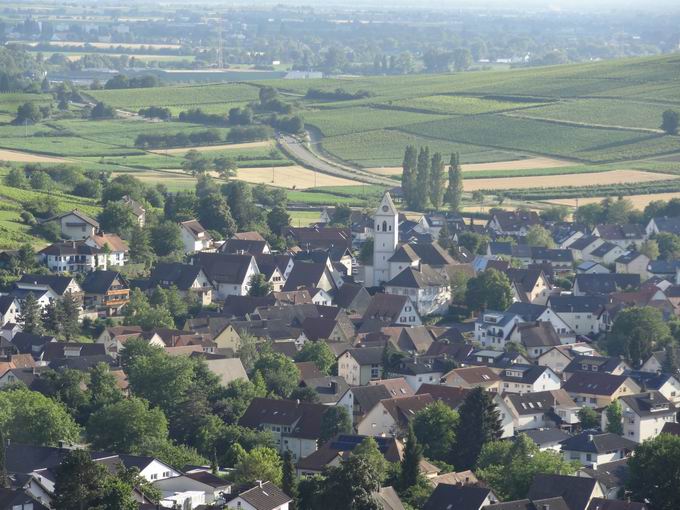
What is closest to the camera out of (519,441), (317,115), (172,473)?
(172,473)

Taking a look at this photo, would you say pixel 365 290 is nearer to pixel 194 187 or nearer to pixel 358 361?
pixel 358 361

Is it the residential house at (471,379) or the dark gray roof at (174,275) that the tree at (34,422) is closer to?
the residential house at (471,379)

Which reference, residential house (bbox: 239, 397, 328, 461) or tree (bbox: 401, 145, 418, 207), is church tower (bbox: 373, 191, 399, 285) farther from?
residential house (bbox: 239, 397, 328, 461)


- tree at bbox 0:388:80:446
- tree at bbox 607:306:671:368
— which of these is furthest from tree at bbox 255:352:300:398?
tree at bbox 607:306:671:368

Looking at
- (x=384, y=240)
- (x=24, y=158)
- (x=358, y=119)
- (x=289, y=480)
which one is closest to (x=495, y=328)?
(x=384, y=240)

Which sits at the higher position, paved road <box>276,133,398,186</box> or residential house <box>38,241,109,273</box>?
residential house <box>38,241,109,273</box>

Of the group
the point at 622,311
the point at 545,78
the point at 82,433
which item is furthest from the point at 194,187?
the point at 545,78
